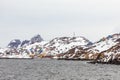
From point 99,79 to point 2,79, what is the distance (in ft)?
102

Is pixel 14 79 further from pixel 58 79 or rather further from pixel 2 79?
pixel 58 79

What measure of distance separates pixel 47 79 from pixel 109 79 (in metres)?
20.2

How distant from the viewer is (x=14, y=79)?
10838 centimetres

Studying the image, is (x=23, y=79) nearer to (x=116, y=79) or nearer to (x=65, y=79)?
(x=65, y=79)

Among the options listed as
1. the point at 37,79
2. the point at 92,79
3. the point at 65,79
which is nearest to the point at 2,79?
the point at 37,79

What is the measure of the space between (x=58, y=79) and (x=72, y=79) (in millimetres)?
4594

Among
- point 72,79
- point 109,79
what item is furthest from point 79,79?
point 109,79

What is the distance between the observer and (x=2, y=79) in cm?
10700

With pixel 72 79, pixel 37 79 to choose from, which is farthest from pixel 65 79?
pixel 37 79

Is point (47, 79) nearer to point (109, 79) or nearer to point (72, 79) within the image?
point (72, 79)

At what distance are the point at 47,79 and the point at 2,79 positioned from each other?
1484cm

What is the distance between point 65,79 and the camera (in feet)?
368

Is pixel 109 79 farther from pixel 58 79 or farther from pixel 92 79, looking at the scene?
pixel 58 79

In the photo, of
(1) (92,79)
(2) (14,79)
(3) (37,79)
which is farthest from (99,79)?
(2) (14,79)
